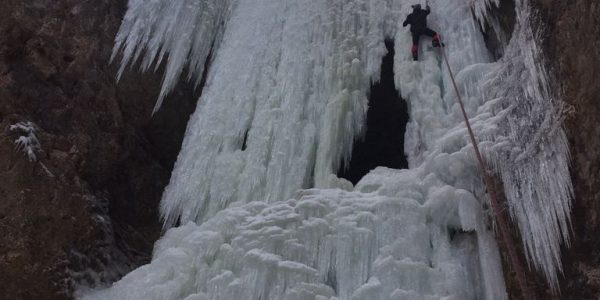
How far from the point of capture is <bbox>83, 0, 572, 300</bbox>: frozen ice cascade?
4184 millimetres

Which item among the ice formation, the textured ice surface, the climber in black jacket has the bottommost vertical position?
the textured ice surface

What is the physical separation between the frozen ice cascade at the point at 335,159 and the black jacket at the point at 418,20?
0.47 feet

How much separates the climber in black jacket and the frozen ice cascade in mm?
120

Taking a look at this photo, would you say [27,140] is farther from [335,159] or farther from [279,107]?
[335,159]

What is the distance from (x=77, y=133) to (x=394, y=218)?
3.93m

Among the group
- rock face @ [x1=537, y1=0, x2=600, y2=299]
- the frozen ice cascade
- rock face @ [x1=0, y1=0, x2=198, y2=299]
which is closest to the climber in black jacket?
the frozen ice cascade

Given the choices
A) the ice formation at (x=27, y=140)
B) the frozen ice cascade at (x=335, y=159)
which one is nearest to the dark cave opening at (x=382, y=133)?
the frozen ice cascade at (x=335, y=159)

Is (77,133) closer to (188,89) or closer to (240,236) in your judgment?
(188,89)

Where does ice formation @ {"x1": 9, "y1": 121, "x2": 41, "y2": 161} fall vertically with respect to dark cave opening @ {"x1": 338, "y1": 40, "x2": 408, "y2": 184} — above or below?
below

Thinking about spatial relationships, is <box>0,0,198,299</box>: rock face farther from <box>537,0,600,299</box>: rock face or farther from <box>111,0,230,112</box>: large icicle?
<box>537,0,600,299</box>: rock face

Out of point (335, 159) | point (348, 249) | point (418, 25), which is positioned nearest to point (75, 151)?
point (335, 159)

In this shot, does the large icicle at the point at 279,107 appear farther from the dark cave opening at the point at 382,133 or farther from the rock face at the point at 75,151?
the rock face at the point at 75,151

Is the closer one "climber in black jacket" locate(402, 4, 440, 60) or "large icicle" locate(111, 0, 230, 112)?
"climber in black jacket" locate(402, 4, 440, 60)

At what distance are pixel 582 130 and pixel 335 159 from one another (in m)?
2.57
